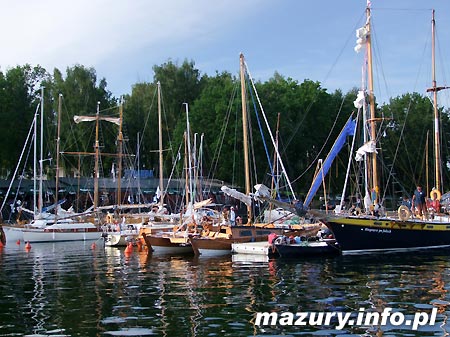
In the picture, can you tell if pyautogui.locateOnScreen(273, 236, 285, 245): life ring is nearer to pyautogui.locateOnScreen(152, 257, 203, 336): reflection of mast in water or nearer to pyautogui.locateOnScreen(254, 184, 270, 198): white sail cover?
pyautogui.locateOnScreen(254, 184, 270, 198): white sail cover

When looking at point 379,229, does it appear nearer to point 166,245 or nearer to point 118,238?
point 166,245

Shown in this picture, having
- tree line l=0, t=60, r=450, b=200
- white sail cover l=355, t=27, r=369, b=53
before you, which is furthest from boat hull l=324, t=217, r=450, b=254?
tree line l=0, t=60, r=450, b=200

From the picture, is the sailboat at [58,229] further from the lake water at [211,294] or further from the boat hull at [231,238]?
the boat hull at [231,238]

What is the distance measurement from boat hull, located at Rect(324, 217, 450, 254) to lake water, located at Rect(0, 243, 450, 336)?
1321 mm

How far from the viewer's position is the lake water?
51.9 ft

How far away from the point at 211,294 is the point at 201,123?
215 ft

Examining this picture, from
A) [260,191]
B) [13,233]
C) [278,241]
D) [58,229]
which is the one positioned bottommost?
[13,233]

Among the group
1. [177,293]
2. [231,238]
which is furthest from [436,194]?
[177,293]

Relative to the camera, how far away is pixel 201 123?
85.8m

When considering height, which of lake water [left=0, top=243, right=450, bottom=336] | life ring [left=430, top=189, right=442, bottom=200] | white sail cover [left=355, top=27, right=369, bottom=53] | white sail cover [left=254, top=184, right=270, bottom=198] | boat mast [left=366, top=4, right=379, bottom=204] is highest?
white sail cover [left=355, top=27, right=369, bottom=53]

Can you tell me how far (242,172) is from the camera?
8306 cm

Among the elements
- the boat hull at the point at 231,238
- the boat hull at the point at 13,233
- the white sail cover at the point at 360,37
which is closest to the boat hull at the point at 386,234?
the boat hull at the point at 231,238

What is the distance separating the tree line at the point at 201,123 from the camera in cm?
8200

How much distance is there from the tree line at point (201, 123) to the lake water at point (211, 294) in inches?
1880
